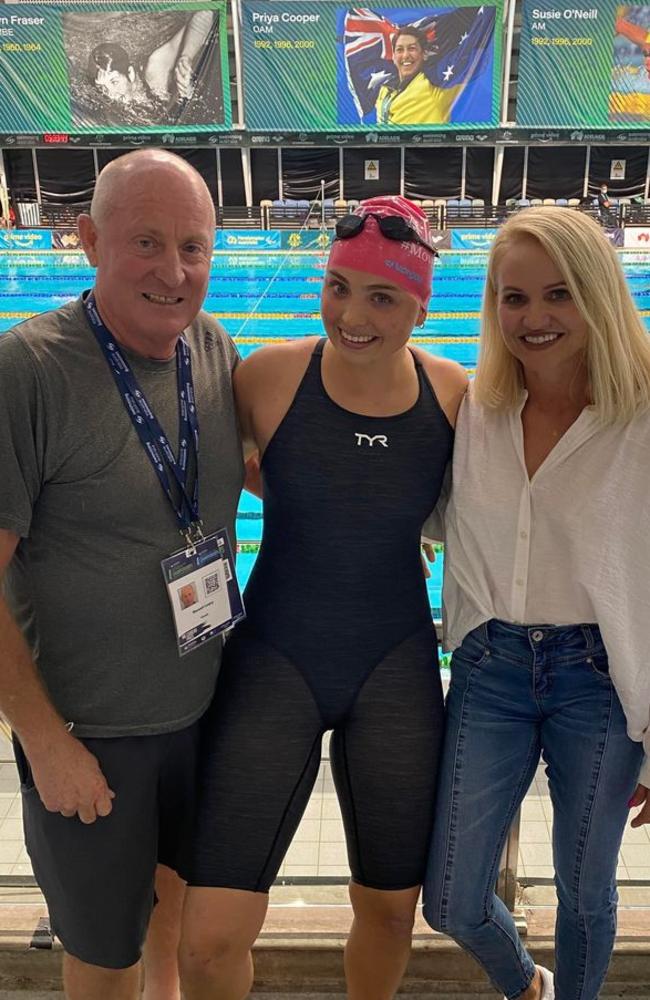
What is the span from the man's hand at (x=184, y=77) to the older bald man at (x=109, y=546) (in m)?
15.4

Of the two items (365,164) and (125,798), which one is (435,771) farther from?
→ (365,164)

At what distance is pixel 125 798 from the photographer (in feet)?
3.97

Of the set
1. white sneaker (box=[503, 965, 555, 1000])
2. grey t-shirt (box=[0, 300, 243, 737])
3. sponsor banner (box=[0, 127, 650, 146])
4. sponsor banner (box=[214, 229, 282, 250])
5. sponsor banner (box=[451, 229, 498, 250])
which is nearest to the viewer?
grey t-shirt (box=[0, 300, 243, 737])

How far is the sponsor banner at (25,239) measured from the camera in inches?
485

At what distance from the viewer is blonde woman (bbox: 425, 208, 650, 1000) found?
47.4 inches

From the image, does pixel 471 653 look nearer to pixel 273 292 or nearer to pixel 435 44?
pixel 273 292

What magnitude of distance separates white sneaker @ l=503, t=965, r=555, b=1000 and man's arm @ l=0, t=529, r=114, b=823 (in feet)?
3.02

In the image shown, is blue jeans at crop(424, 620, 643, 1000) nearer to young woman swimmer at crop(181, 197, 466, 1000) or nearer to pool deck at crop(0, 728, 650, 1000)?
young woman swimmer at crop(181, 197, 466, 1000)

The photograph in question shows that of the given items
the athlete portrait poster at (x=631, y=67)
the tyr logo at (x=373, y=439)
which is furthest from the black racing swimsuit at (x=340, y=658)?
the athlete portrait poster at (x=631, y=67)

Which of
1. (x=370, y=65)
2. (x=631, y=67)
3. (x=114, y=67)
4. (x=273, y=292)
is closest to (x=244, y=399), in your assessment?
(x=273, y=292)

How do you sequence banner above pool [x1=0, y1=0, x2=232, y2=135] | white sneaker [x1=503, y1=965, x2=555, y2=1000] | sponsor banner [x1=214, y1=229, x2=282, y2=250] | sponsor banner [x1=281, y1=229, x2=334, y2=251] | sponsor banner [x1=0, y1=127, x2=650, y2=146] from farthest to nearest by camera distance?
sponsor banner [x1=0, y1=127, x2=650, y2=146] → banner above pool [x1=0, y1=0, x2=232, y2=135] → sponsor banner [x1=281, y1=229, x2=334, y2=251] → sponsor banner [x1=214, y1=229, x2=282, y2=250] → white sneaker [x1=503, y1=965, x2=555, y2=1000]

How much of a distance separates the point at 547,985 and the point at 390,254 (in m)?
1.42

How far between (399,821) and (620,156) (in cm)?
1721

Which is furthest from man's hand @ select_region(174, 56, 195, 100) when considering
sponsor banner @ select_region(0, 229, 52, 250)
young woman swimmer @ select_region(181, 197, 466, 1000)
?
young woman swimmer @ select_region(181, 197, 466, 1000)
